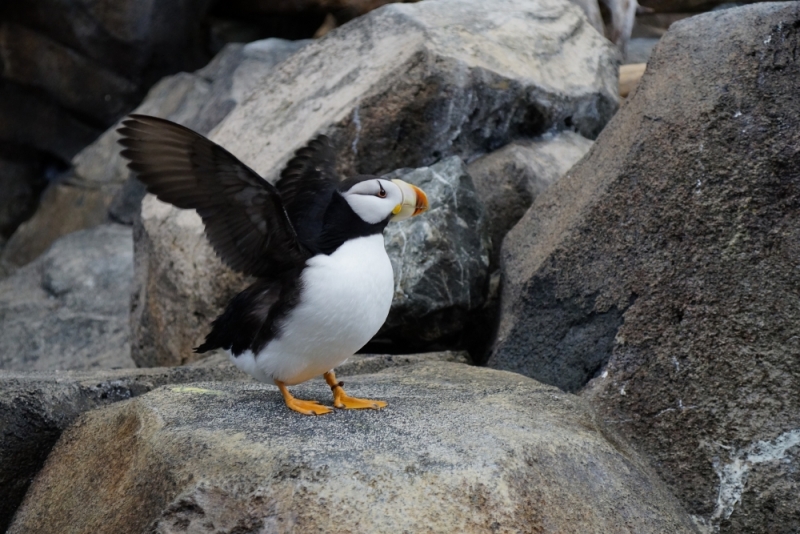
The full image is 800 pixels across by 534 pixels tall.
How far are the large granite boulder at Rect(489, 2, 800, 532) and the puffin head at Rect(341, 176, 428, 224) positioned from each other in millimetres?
1049

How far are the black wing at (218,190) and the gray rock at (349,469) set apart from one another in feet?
1.66

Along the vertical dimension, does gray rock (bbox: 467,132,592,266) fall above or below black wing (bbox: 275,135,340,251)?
below

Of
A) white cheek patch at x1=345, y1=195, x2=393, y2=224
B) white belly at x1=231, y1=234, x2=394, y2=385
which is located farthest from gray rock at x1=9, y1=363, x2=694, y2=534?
white cheek patch at x1=345, y1=195, x2=393, y2=224

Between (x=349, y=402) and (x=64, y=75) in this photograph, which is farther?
(x=64, y=75)

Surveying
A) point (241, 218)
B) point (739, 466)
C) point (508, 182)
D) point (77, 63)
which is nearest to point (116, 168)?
point (77, 63)

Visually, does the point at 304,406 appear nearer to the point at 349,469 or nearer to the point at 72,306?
the point at 349,469

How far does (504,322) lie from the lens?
415cm

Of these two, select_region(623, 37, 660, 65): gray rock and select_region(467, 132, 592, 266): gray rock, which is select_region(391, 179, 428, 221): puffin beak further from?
select_region(623, 37, 660, 65): gray rock

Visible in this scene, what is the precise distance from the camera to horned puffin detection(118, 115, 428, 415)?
2.92 meters

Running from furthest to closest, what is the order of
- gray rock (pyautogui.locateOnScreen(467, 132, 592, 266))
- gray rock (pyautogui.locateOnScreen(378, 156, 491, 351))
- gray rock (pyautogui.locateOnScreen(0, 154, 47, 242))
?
gray rock (pyautogui.locateOnScreen(0, 154, 47, 242)) < gray rock (pyautogui.locateOnScreen(467, 132, 592, 266)) < gray rock (pyautogui.locateOnScreen(378, 156, 491, 351))

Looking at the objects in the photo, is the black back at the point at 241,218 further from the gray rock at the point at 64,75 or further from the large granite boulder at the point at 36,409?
the gray rock at the point at 64,75

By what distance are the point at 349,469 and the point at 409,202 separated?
981mm

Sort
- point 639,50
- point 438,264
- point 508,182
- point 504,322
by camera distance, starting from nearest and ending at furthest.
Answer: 1. point 504,322
2. point 438,264
3. point 508,182
4. point 639,50

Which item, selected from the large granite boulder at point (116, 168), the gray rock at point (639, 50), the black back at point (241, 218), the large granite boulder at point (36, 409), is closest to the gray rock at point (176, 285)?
the large granite boulder at point (36, 409)
